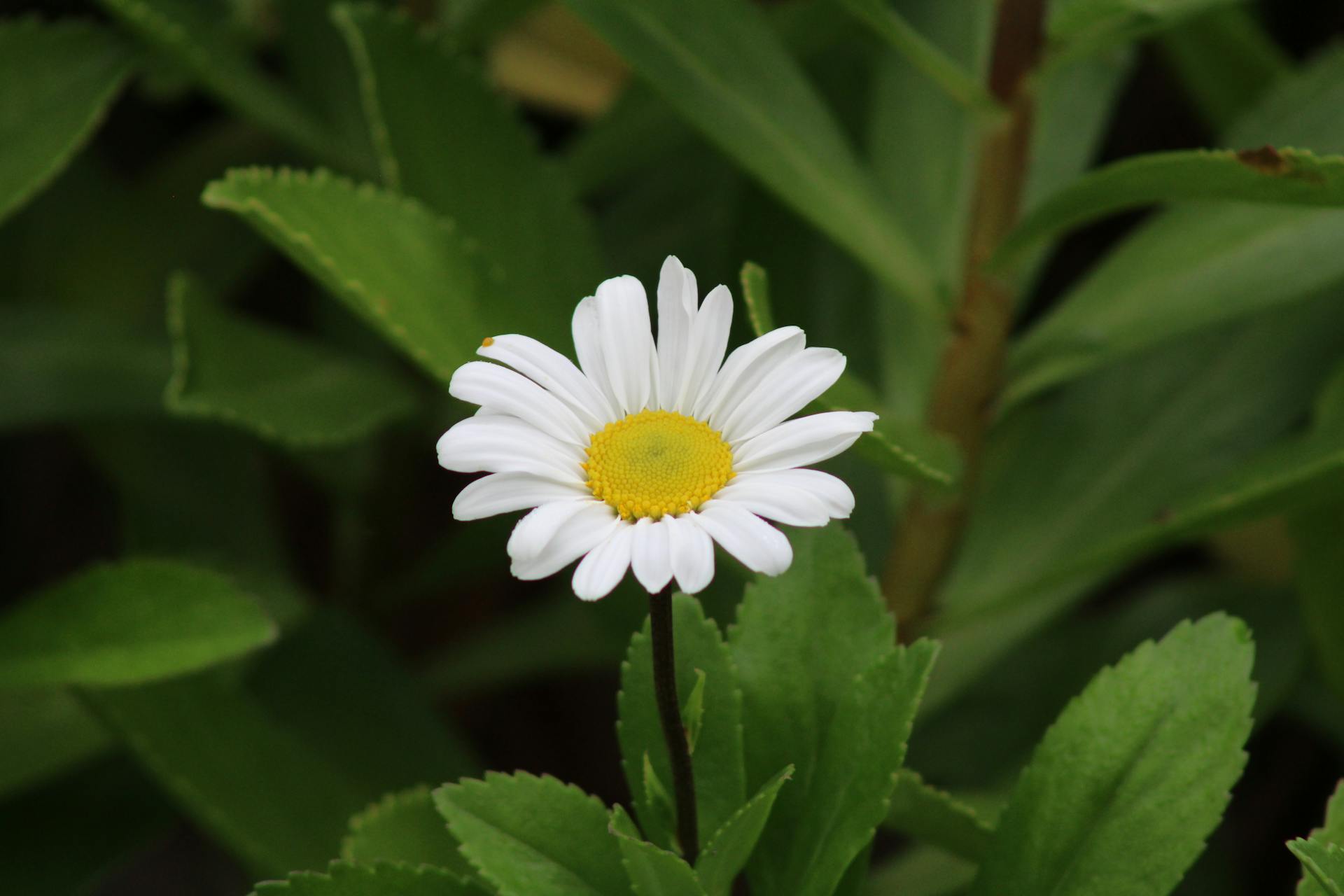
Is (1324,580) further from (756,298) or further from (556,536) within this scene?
(556,536)

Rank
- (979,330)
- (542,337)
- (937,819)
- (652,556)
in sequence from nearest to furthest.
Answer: (652,556), (937,819), (542,337), (979,330)

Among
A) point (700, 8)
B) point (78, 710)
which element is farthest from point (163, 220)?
point (700, 8)

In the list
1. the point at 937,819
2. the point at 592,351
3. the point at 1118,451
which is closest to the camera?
the point at 592,351

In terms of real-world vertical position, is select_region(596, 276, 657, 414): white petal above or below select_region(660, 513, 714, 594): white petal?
above

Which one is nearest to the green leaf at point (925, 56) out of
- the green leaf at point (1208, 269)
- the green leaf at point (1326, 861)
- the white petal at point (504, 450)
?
the green leaf at point (1208, 269)

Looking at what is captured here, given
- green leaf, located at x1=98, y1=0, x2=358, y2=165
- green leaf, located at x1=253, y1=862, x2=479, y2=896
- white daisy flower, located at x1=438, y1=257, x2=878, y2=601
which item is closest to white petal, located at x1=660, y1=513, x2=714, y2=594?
white daisy flower, located at x1=438, y1=257, x2=878, y2=601

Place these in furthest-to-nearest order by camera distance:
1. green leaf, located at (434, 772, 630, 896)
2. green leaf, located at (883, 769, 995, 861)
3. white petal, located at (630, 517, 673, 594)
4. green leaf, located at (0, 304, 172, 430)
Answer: green leaf, located at (0, 304, 172, 430), green leaf, located at (883, 769, 995, 861), green leaf, located at (434, 772, 630, 896), white petal, located at (630, 517, 673, 594)

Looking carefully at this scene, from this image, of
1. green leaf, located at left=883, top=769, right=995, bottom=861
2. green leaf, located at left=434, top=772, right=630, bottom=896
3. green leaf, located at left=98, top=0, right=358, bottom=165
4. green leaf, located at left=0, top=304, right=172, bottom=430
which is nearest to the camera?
green leaf, located at left=434, top=772, right=630, bottom=896

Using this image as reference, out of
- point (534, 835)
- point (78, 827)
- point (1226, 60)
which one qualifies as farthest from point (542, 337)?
point (1226, 60)

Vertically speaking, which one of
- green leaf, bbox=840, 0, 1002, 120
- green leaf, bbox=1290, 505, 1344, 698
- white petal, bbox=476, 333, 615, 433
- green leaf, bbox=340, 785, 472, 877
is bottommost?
green leaf, bbox=340, 785, 472, 877

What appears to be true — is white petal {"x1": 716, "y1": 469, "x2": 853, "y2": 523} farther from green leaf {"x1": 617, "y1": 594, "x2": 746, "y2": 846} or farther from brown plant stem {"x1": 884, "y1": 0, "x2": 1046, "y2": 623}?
brown plant stem {"x1": 884, "y1": 0, "x2": 1046, "y2": 623}
